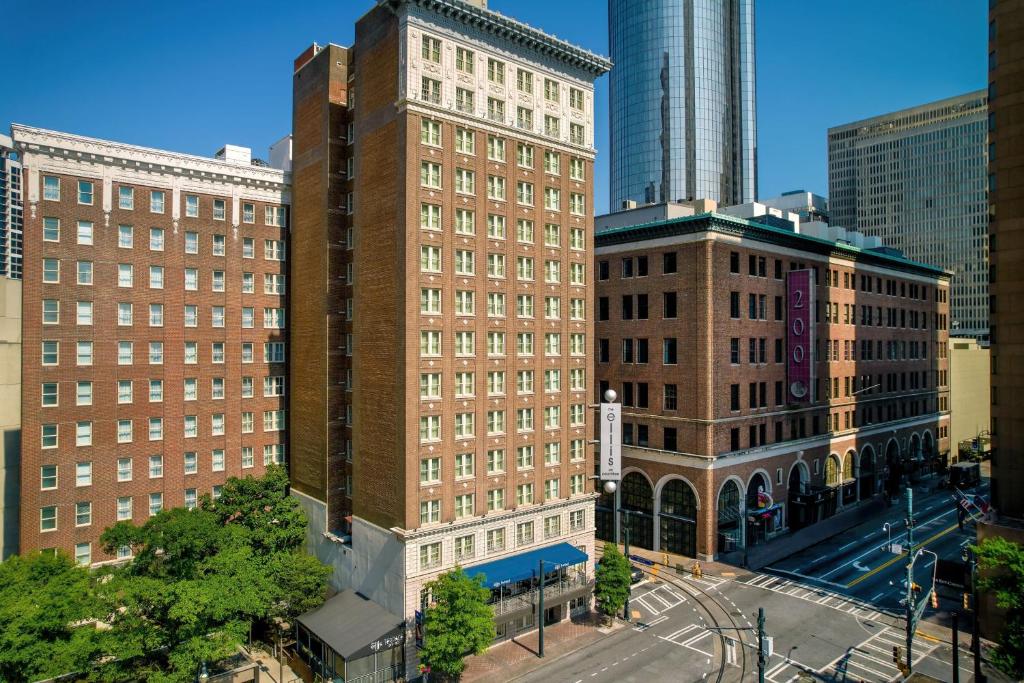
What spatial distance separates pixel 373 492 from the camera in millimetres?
46656

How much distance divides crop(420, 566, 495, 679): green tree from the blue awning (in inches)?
104

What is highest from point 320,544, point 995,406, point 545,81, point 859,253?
point 545,81

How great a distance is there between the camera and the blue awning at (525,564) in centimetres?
4504

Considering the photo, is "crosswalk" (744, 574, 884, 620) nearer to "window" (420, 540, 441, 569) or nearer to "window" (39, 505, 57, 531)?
"window" (420, 540, 441, 569)

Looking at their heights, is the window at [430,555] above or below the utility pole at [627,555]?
above

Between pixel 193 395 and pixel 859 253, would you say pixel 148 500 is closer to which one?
pixel 193 395

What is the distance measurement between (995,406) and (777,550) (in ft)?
78.8

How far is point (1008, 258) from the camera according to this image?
4784 centimetres

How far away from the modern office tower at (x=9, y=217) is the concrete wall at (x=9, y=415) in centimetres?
6772

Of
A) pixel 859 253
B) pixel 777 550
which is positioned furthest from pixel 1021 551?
pixel 859 253

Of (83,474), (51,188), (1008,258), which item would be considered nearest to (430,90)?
(51,188)

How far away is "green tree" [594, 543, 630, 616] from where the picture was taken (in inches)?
1876

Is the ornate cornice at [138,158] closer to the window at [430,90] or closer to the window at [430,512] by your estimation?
the window at [430,90]

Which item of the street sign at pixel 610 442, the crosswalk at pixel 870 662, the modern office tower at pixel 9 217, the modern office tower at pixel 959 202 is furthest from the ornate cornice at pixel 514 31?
the modern office tower at pixel 959 202
